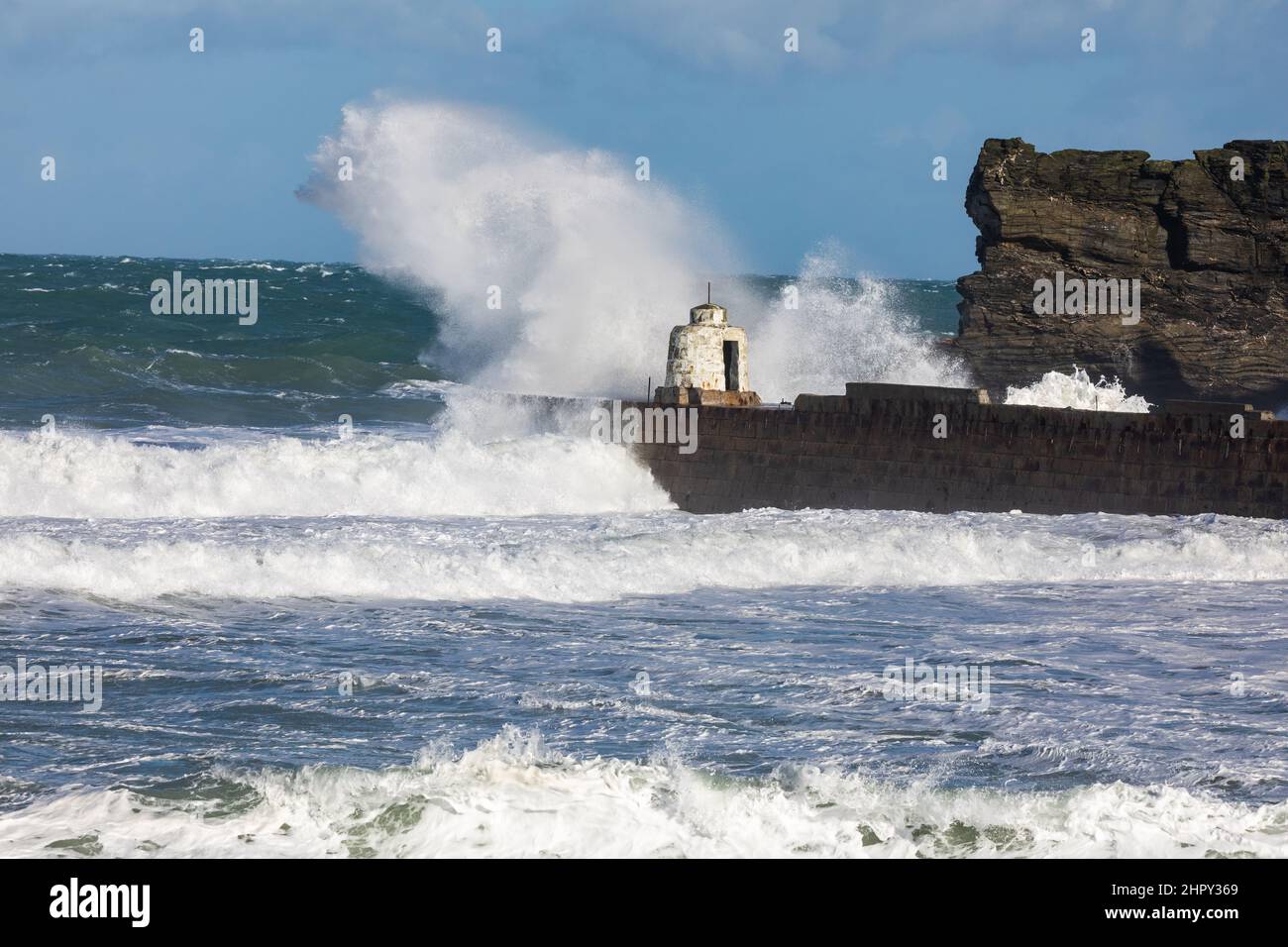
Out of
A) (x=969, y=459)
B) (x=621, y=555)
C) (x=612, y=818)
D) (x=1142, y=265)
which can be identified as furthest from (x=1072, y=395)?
(x=1142, y=265)

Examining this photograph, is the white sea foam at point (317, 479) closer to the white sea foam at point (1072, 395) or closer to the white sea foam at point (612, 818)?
the white sea foam at point (1072, 395)

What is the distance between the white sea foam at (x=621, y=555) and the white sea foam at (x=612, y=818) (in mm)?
4806

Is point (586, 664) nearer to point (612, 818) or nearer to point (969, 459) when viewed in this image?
point (612, 818)

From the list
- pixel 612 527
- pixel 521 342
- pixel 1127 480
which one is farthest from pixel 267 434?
pixel 1127 480

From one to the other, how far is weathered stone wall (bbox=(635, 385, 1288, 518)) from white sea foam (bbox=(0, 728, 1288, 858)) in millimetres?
8087

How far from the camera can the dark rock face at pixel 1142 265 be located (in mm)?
32562

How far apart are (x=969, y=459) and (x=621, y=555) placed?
4.07 meters

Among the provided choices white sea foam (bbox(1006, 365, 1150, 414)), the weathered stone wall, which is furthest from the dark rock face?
the weathered stone wall

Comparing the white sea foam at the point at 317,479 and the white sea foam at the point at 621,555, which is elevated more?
the white sea foam at the point at 317,479

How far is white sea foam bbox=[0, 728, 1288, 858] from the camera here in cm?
552

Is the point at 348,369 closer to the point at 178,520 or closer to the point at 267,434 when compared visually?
the point at 267,434

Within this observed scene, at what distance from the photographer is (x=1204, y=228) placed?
109ft

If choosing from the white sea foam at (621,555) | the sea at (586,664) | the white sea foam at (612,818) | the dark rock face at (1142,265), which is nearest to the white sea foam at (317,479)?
the sea at (586,664)
